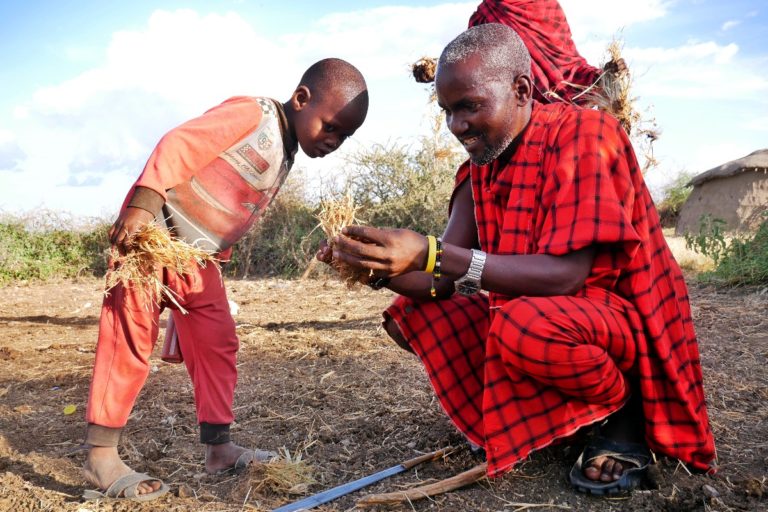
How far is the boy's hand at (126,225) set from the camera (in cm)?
239

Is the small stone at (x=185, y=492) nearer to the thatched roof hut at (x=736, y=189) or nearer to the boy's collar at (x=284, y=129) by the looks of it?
the boy's collar at (x=284, y=129)

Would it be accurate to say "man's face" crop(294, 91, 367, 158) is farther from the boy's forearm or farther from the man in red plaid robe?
the boy's forearm

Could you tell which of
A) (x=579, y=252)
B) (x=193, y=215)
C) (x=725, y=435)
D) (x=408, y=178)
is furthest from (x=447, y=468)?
(x=408, y=178)

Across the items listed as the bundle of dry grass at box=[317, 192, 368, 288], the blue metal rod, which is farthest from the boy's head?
the blue metal rod

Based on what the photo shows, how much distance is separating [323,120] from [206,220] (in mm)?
656

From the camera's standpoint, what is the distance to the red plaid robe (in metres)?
2.13

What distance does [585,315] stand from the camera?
2.14 meters

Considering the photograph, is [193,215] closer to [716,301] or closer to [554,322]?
[554,322]

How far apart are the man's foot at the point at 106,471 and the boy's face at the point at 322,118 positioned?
4.74 ft

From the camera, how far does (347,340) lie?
4801 millimetres

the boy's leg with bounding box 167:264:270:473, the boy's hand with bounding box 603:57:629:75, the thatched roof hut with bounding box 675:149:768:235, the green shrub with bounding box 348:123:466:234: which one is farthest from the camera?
the thatched roof hut with bounding box 675:149:768:235

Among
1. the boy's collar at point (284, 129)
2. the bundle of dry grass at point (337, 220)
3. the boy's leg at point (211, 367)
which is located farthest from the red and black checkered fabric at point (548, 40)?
the boy's leg at point (211, 367)

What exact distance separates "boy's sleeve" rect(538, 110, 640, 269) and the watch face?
0.79 feet

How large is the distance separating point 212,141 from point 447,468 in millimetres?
1548
